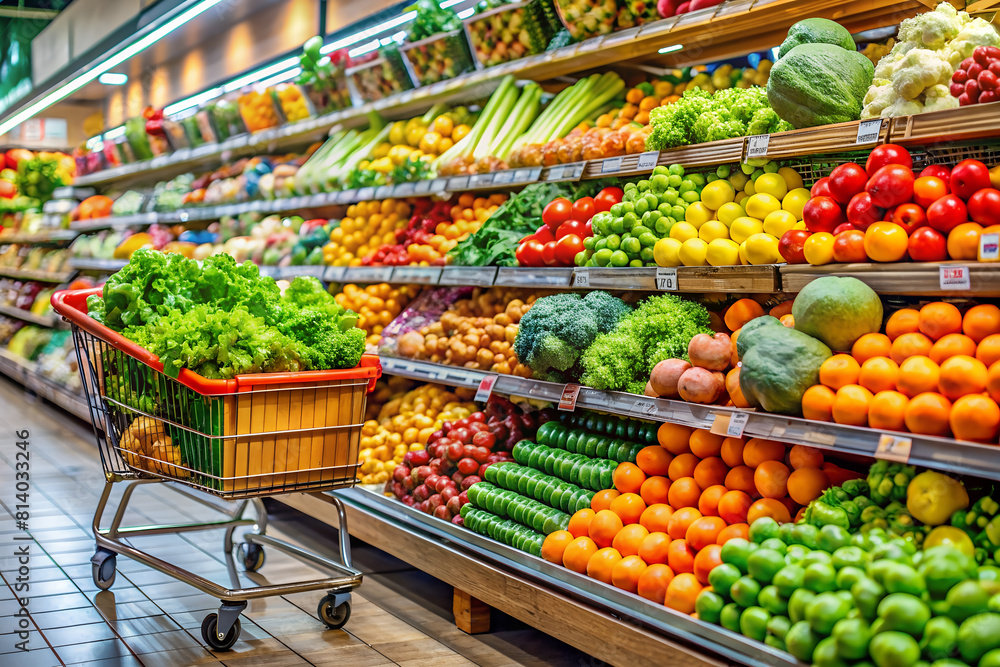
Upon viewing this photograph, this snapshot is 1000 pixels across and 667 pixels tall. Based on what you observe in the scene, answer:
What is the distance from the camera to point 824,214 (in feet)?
7.88

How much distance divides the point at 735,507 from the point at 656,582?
0.32 metres

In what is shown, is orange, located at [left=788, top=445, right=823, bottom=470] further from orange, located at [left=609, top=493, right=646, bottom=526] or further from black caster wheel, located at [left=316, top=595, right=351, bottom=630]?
black caster wheel, located at [left=316, top=595, right=351, bottom=630]

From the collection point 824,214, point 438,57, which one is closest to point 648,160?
point 824,214

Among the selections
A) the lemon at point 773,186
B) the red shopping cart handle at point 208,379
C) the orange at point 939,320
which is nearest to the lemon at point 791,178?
the lemon at point 773,186

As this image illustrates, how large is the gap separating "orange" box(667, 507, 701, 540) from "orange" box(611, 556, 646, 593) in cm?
14

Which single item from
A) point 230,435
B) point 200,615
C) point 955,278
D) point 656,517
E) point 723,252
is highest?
point 723,252

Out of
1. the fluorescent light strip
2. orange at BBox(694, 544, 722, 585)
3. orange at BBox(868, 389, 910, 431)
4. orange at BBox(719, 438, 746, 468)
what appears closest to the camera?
orange at BBox(868, 389, 910, 431)

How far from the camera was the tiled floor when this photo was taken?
2.76m

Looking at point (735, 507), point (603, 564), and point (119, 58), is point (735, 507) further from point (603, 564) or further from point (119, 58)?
point (119, 58)

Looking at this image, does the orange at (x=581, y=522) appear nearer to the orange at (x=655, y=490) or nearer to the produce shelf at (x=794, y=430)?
the orange at (x=655, y=490)

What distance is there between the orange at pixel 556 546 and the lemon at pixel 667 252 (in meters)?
0.98

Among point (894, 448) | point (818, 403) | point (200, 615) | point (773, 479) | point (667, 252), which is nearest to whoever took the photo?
point (894, 448)

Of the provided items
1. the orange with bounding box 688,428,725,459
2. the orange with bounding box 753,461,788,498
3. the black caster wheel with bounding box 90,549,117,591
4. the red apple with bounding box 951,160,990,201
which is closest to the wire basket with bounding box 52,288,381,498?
the black caster wheel with bounding box 90,549,117,591

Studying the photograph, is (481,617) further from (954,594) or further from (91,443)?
(91,443)
